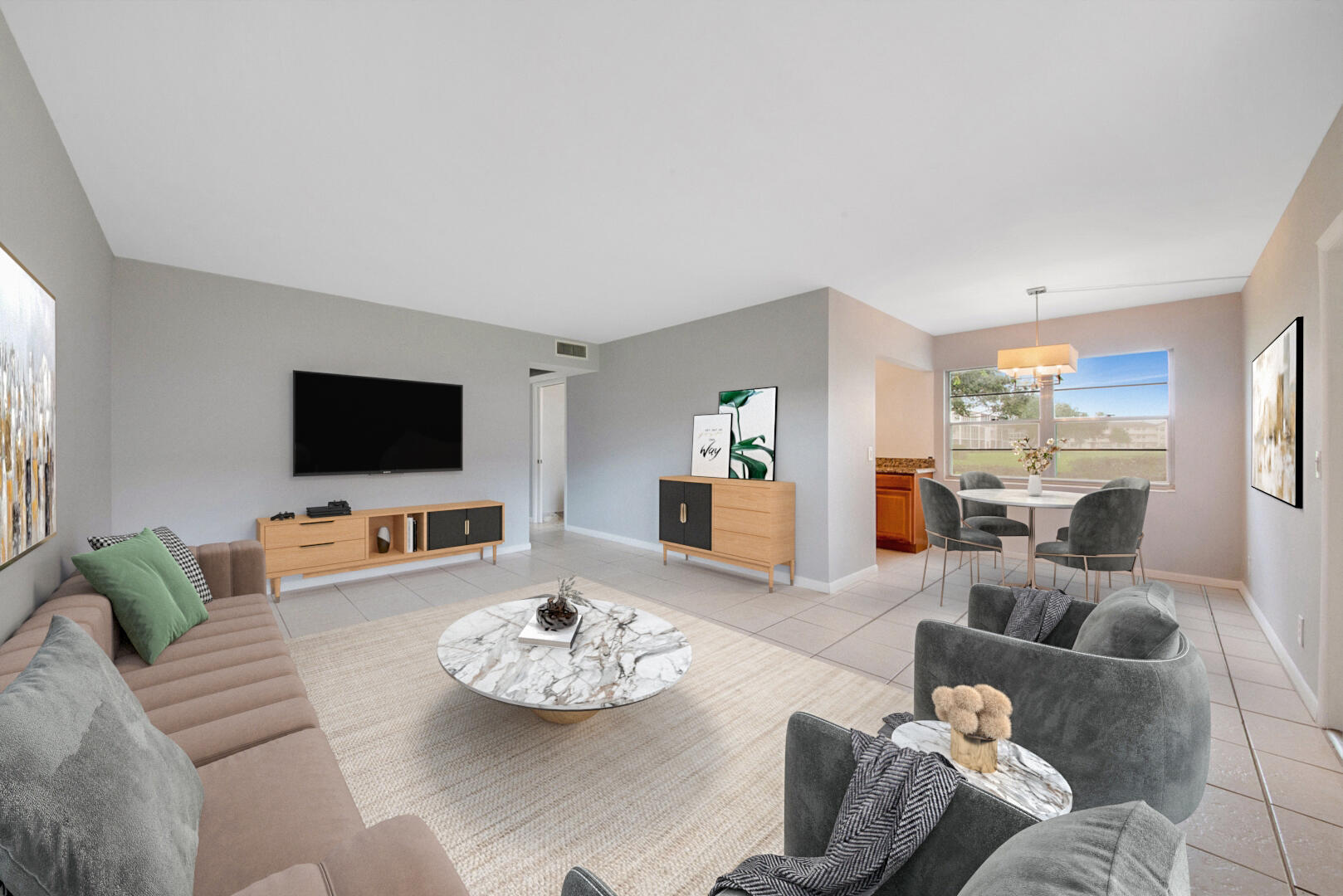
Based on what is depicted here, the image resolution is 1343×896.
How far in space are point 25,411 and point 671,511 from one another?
13.8 feet

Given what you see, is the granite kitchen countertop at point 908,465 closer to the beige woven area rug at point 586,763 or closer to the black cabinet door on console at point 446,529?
the beige woven area rug at point 586,763

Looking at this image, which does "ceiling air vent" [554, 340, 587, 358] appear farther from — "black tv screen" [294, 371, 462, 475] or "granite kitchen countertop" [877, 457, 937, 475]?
"granite kitchen countertop" [877, 457, 937, 475]

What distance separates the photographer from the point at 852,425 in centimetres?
469

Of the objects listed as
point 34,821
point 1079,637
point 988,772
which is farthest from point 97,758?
point 1079,637

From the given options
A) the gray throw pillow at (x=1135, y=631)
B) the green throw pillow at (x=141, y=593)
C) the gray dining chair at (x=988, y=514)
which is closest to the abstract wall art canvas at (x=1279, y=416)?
the gray dining chair at (x=988, y=514)

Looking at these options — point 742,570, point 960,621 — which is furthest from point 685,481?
point 960,621

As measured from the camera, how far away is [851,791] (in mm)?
1050

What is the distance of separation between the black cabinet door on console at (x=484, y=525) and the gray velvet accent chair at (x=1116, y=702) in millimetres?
4448

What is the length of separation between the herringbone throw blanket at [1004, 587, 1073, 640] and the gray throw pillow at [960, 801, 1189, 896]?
161 centimetres

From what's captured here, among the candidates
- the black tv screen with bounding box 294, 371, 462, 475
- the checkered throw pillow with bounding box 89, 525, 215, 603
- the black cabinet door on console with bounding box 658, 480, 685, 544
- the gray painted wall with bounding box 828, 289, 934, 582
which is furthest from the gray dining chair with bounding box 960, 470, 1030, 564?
the checkered throw pillow with bounding box 89, 525, 215, 603

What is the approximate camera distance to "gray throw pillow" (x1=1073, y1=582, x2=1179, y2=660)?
4.96ft

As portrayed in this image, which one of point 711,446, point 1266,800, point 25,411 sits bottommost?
point 1266,800

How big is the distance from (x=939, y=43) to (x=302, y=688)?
9.97 ft

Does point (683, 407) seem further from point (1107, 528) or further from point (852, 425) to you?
point (1107, 528)
